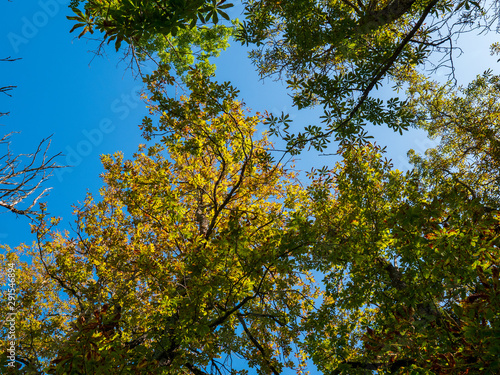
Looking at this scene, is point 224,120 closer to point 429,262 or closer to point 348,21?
point 348,21

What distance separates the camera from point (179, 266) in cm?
649

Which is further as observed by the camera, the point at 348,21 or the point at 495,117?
the point at 495,117

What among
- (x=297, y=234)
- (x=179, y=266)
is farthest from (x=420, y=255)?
(x=179, y=266)

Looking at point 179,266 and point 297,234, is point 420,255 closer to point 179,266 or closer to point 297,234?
point 297,234

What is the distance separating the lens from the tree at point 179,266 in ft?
16.4

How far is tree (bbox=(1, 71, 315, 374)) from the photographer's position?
500 centimetres

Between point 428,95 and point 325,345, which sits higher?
point 428,95

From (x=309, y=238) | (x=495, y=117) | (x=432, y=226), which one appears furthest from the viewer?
(x=495, y=117)

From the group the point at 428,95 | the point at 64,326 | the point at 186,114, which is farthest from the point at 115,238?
the point at 428,95

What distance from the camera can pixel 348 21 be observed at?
5.27 m

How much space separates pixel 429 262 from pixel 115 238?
28.8 feet

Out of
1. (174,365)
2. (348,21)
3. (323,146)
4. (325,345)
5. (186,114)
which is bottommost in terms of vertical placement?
(325,345)

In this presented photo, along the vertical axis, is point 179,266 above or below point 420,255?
above

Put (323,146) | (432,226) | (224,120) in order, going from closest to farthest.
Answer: (432,226) < (323,146) < (224,120)
